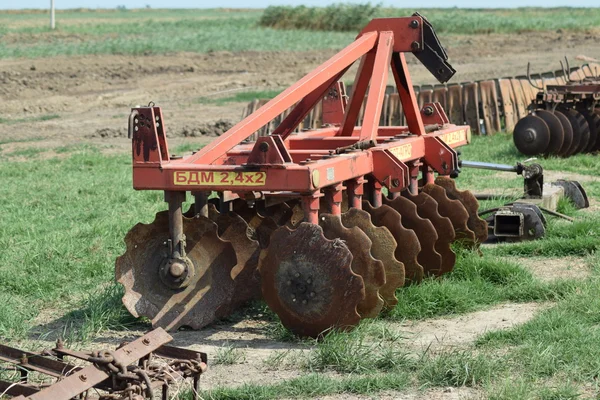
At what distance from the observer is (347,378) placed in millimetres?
5449

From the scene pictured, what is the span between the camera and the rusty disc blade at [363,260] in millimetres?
6328

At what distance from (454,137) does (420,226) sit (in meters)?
1.73

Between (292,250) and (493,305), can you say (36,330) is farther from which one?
(493,305)

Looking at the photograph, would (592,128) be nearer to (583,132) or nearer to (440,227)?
(583,132)

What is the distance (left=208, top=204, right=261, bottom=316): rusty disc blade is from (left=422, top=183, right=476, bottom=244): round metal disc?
1.54 m

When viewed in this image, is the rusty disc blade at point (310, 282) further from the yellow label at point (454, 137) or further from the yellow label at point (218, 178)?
the yellow label at point (454, 137)

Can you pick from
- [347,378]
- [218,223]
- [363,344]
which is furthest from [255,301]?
[347,378]

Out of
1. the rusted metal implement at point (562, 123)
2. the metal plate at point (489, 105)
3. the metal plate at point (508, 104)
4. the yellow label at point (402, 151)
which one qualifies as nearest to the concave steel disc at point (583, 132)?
the rusted metal implement at point (562, 123)

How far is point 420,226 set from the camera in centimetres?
723

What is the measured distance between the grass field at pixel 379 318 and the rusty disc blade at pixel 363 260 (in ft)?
0.55

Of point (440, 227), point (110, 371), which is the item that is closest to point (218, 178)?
point (440, 227)

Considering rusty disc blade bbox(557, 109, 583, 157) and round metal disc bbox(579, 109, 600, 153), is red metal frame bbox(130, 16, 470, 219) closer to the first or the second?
rusty disc blade bbox(557, 109, 583, 157)

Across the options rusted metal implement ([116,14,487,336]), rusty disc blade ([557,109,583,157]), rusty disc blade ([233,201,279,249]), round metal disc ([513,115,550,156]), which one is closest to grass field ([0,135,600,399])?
rusted metal implement ([116,14,487,336])

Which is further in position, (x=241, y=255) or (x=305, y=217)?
(x=241, y=255)
